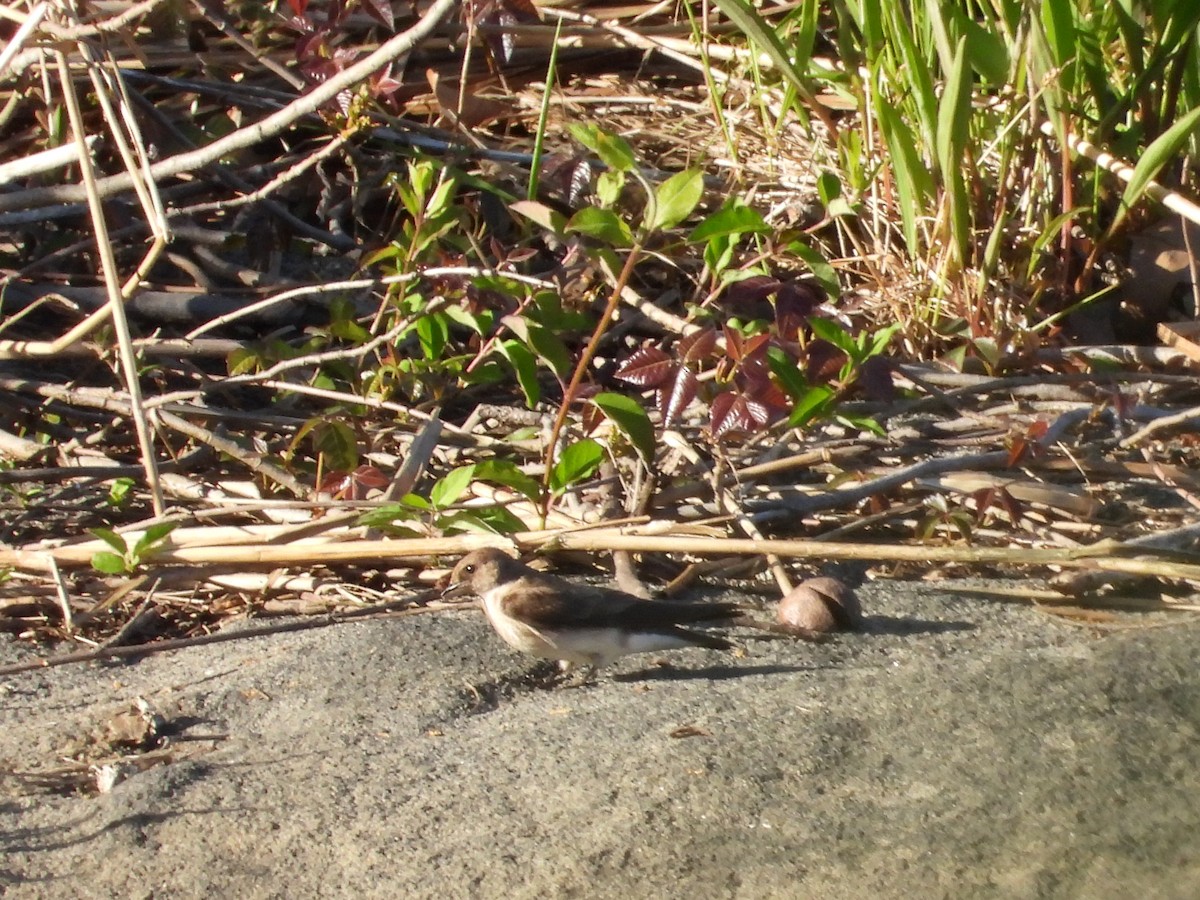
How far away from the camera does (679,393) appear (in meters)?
3.12

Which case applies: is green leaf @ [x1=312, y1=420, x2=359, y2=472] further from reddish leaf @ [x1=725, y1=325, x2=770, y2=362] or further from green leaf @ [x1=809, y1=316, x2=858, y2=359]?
green leaf @ [x1=809, y1=316, x2=858, y2=359]

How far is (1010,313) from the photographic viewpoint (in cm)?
397

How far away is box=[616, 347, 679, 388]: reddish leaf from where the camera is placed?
312 centimetres

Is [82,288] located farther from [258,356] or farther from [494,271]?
[494,271]

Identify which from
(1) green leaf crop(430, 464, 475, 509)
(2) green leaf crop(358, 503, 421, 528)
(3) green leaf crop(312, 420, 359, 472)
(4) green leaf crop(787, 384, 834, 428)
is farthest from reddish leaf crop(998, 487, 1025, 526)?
(3) green leaf crop(312, 420, 359, 472)

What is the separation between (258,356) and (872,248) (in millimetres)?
1900

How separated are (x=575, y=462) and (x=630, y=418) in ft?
0.54

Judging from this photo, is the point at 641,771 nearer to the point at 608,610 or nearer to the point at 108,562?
the point at 608,610

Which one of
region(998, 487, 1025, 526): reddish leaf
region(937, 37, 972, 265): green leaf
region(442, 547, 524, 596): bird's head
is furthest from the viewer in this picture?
region(937, 37, 972, 265): green leaf

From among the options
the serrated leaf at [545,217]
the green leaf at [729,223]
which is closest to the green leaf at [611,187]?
the serrated leaf at [545,217]

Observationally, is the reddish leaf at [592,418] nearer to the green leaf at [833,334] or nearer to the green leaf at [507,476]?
the green leaf at [507,476]

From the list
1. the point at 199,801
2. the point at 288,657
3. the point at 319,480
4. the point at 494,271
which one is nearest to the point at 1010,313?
the point at 494,271

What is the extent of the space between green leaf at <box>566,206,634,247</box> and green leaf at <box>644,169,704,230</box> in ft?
0.35

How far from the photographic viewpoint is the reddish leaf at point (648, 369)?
3117 millimetres
